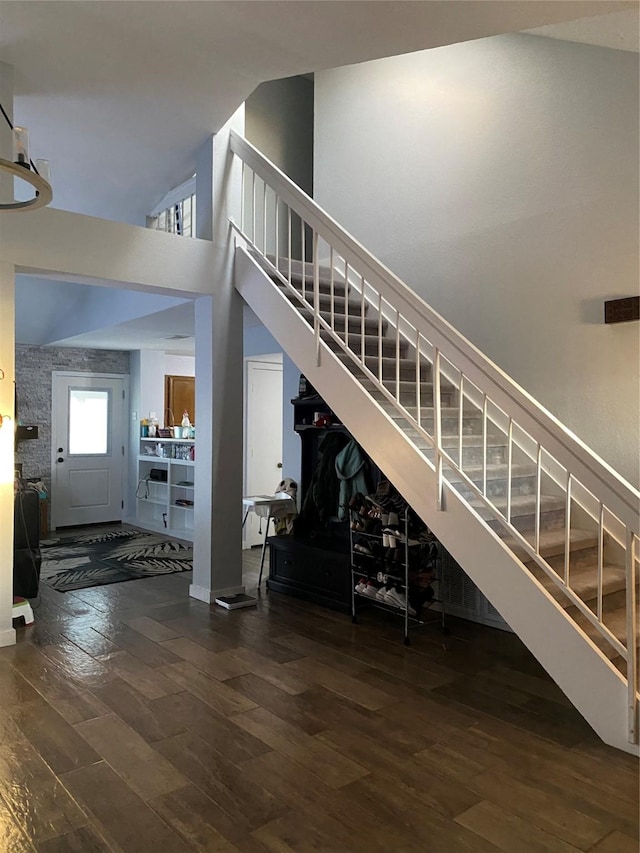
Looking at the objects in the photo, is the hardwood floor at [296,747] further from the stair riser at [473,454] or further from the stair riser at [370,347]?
the stair riser at [370,347]

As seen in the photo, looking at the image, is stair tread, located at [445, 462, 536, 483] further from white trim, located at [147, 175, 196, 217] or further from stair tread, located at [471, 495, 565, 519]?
white trim, located at [147, 175, 196, 217]

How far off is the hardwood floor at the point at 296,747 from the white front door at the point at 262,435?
3005mm

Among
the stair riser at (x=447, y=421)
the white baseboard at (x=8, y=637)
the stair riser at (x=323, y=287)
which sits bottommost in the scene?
the white baseboard at (x=8, y=637)

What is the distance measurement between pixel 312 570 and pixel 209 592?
81cm

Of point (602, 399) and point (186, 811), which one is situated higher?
point (602, 399)

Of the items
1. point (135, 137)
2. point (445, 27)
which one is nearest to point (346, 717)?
point (445, 27)

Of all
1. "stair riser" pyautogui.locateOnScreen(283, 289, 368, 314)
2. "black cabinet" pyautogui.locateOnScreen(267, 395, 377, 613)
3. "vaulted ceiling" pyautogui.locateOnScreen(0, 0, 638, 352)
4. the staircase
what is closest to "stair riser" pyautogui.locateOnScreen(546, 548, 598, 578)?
the staircase

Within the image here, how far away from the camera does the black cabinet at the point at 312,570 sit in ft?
15.6

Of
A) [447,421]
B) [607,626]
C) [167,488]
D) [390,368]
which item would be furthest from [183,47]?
[167,488]

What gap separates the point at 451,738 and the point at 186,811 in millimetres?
1203

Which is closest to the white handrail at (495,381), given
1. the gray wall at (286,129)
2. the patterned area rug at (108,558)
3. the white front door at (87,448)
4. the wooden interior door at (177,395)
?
the gray wall at (286,129)

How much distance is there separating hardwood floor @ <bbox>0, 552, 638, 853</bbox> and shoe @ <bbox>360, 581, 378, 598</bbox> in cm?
23

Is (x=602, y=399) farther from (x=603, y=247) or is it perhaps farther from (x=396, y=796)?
(x=396, y=796)

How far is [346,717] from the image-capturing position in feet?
10.0
